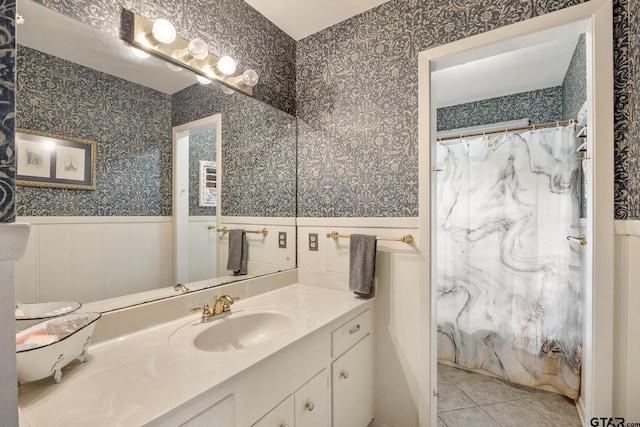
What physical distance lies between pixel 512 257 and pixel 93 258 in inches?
101

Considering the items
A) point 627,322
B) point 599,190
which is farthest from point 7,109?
point 627,322

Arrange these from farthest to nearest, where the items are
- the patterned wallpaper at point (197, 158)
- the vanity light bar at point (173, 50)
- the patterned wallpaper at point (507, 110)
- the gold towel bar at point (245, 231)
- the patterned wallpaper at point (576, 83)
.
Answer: the patterned wallpaper at point (507, 110)
the patterned wallpaper at point (576, 83)
the gold towel bar at point (245, 231)
the patterned wallpaper at point (197, 158)
the vanity light bar at point (173, 50)

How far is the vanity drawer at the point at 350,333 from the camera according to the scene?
129 centimetres

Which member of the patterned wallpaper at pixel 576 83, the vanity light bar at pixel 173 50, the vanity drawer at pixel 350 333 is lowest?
the vanity drawer at pixel 350 333

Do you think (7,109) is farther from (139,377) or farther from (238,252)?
(238,252)

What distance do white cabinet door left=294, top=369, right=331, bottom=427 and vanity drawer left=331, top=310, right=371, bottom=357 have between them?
0.12m

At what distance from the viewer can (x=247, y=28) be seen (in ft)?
5.37

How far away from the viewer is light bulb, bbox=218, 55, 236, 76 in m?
1.42

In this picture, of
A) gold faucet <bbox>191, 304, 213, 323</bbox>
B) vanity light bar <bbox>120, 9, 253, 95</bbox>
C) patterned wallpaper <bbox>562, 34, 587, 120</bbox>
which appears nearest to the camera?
vanity light bar <bbox>120, 9, 253, 95</bbox>

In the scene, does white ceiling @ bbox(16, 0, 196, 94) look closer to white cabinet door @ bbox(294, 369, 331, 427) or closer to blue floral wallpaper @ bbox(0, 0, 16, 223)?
blue floral wallpaper @ bbox(0, 0, 16, 223)

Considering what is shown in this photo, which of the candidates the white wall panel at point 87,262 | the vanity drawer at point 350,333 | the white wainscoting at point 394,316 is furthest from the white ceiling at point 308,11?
the vanity drawer at point 350,333

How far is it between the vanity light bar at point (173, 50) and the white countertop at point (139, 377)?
114cm

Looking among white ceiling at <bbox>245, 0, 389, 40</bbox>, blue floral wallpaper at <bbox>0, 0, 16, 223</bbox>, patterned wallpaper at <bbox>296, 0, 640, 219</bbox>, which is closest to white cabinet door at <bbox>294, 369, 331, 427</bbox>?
patterned wallpaper at <bbox>296, 0, 640, 219</bbox>

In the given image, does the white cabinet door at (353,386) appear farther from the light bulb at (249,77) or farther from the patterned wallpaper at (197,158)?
the light bulb at (249,77)
